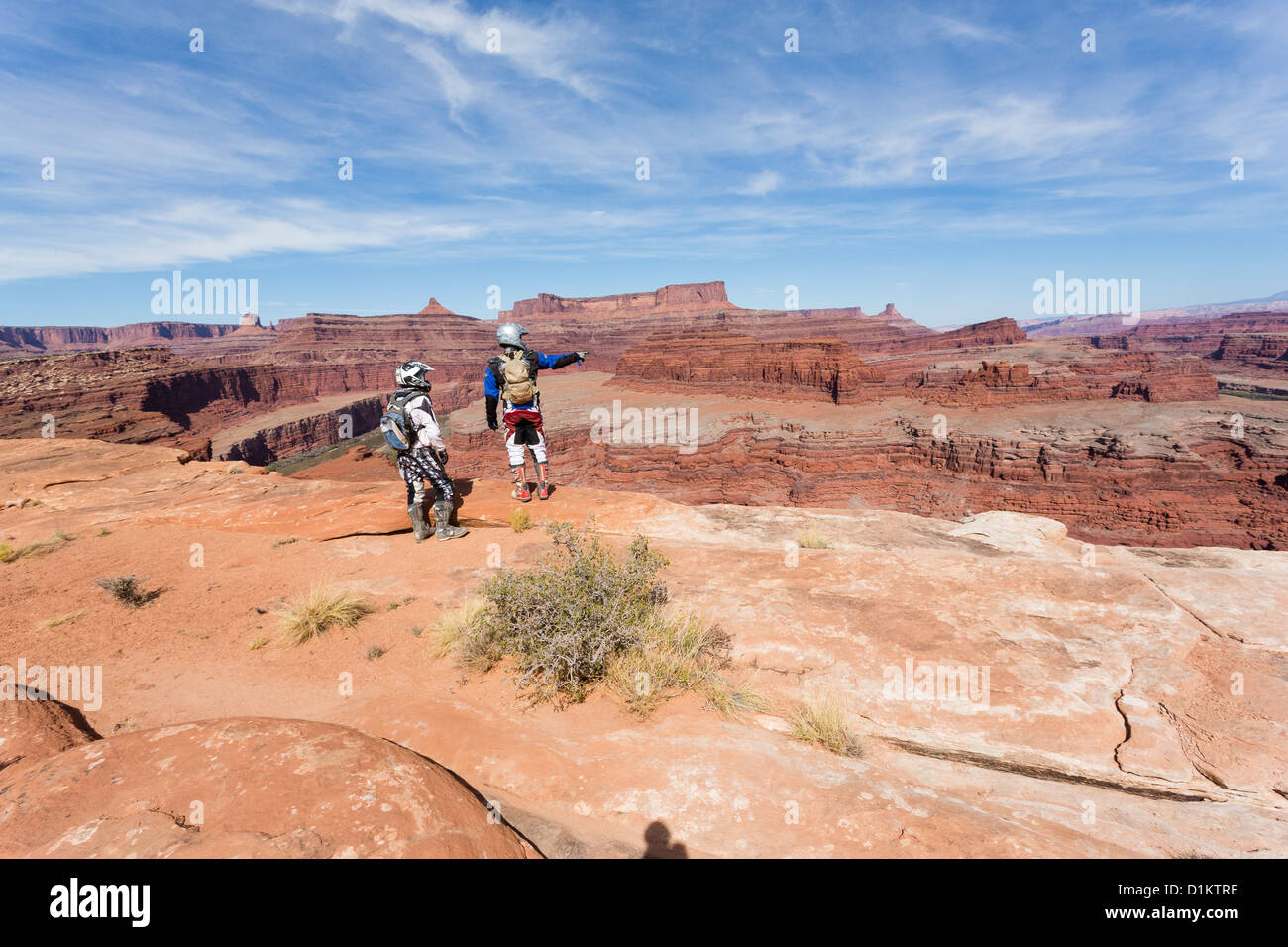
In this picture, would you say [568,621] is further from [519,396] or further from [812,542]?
[519,396]

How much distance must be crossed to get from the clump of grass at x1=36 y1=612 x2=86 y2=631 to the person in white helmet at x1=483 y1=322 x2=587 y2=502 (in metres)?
4.09

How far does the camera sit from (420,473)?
19.3 ft

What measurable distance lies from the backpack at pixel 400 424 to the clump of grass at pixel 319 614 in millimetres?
2100

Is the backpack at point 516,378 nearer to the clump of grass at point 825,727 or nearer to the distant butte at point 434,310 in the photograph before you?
the clump of grass at point 825,727

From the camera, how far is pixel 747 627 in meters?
3.76

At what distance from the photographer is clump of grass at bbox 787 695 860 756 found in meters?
2.58

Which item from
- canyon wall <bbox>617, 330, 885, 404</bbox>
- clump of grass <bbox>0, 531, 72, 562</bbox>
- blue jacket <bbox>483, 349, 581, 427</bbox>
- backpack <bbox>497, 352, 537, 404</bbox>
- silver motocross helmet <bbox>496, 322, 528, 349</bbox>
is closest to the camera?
clump of grass <bbox>0, 531, 72, 562</bbox>

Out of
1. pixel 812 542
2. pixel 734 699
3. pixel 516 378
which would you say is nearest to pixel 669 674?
pixel 734 699

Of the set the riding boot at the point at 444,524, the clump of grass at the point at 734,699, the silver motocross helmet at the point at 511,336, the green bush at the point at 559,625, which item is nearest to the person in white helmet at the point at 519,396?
the silver motocross helmet at the point at 511,336

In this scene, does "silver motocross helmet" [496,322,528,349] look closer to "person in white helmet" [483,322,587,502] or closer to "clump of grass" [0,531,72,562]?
"person in white helmet" [483,322,587,502]

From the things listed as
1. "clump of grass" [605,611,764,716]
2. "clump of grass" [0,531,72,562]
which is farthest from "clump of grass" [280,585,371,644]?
"clump of grass" [0,531,72,562]

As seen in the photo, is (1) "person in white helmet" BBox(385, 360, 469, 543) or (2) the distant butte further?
(2) the distant butte
